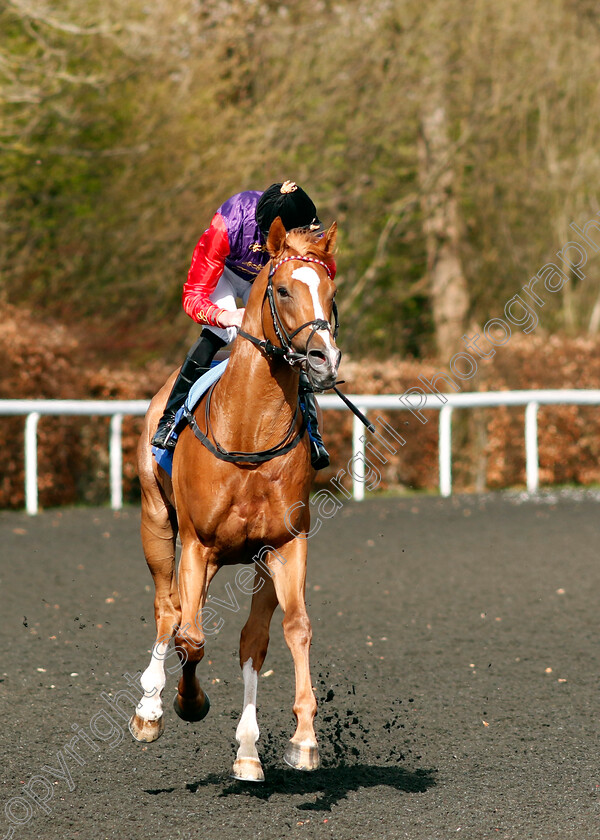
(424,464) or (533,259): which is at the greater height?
(533,259)

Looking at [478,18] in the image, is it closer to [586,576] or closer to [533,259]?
[533,259]

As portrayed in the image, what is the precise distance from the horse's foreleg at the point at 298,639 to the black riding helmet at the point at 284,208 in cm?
126

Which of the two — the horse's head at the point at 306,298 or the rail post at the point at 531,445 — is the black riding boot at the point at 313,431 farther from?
the rail post at the point at 531,445

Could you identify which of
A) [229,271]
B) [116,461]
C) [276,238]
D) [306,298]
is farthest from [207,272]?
[116,461]

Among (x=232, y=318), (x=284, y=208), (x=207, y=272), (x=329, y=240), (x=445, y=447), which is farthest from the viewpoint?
(x=445, y=447)

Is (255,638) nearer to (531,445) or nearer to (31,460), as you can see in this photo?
(31,460)

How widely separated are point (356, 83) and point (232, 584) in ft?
39.4

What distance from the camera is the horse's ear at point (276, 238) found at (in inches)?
148

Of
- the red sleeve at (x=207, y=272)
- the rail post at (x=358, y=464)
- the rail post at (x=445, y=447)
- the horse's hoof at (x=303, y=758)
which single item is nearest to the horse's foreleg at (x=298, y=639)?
the horse's hoof at (x=303, y=758)

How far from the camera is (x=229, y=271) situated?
184 inches

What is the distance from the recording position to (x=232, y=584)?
8008 millimetres

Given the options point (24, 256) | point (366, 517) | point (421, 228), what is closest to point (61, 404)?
point (366, 517)

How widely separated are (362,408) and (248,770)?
9468mm

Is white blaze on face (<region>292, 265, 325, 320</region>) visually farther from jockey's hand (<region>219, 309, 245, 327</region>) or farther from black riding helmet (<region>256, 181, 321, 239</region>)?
jockey's hand (<region>219, 309, 245, 327</region>)
